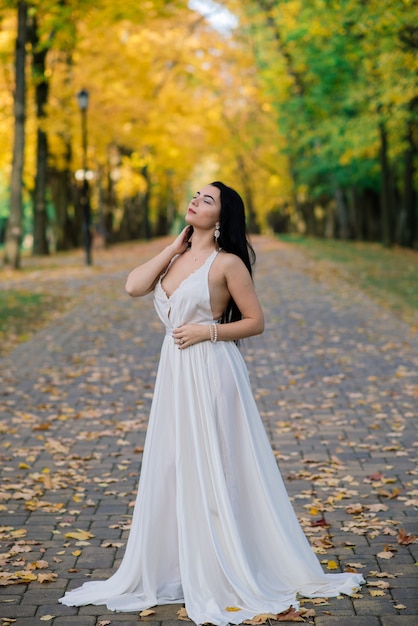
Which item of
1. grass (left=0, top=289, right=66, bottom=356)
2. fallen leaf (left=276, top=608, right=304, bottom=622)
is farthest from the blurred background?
fallen leaf (left=276, top=608, right=304, bottom=622)

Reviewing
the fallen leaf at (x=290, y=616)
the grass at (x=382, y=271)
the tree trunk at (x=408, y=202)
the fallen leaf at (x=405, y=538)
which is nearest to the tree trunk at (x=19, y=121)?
the grass at (x=382, y=271)

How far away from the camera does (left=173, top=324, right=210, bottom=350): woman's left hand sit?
457cm

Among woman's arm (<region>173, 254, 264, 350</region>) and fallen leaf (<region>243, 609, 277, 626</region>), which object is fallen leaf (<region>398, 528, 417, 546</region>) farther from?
woman's arm (<region>173, 254, 264, 350</region>)

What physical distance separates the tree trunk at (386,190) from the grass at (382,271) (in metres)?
0.61

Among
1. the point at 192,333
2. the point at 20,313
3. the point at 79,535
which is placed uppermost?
the point at 192,333

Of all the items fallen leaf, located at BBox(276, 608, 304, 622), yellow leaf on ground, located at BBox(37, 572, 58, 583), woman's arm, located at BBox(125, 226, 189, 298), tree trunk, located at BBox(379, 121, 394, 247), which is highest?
tree trunk, located at BBox(379, 121, 394, 247)

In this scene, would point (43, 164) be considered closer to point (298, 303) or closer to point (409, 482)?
point (298, 303)

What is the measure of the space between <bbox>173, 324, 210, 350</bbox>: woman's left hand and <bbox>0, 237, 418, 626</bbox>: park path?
51.5 inches

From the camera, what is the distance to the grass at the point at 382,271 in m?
19.1

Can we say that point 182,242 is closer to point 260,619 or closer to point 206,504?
point 206,504

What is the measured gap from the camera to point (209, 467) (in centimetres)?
463

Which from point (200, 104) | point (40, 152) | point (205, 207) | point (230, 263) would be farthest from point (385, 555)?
point (200, 104)

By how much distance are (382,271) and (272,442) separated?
17845mm

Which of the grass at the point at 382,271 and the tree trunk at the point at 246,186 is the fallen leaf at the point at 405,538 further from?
the tree trunk at the point at 246,186
